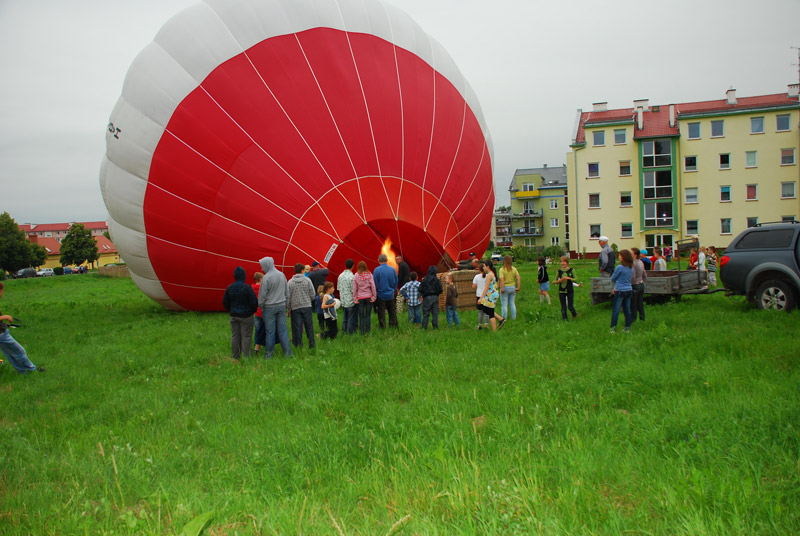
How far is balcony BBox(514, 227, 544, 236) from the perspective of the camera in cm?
6425

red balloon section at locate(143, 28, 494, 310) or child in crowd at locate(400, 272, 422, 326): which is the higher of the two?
red balloon section at locate(143, 28, 494, 310)

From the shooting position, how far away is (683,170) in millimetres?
36781

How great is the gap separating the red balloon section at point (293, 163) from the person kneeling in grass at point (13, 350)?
3193 mm

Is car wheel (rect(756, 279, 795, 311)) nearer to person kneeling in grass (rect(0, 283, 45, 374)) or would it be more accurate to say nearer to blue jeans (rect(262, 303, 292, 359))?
blue jeans (rect(262, 303, 292, 359))

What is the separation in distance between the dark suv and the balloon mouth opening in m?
5.14

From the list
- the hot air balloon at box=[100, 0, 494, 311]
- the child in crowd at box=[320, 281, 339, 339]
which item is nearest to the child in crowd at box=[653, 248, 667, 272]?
the hot air balloon at box=[100, 0, 494, 311]

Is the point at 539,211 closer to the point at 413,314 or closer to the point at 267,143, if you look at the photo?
the point at 413,314

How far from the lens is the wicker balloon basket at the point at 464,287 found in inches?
415

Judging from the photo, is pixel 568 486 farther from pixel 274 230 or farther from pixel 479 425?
pixel 274 230

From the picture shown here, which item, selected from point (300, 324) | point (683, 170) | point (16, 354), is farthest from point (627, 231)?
point (16, 354)

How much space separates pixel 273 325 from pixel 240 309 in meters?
0.50

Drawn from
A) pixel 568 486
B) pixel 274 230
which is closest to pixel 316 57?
pixel 274 230

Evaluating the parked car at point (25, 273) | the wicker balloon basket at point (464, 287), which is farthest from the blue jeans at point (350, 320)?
the parked car at point (25, 273)

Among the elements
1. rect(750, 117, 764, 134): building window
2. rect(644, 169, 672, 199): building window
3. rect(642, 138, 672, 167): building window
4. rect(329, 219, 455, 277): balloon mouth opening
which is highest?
rect(750, 117, 764, 134): building window
